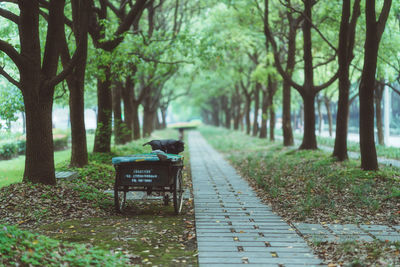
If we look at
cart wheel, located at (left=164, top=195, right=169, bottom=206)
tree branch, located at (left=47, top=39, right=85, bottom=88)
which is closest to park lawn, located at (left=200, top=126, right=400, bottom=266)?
cart wheel, located at (left=164, top=195, right=169, bottom=206)

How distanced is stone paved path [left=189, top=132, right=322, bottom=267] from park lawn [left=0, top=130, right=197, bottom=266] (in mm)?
267

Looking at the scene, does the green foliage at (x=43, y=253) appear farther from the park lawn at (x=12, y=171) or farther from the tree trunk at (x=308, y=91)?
the tree trunk at (x=308, y=91)

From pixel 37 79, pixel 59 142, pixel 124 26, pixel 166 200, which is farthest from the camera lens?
pixel 59 142

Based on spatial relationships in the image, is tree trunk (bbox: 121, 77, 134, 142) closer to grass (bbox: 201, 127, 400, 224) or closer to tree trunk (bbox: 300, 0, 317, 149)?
tree trunk (bbox: 300, 0, 317, 149)

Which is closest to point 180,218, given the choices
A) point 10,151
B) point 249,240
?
point 249,240

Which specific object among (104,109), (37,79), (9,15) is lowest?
(104,109)

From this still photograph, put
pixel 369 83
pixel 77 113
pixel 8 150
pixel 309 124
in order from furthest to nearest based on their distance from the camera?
pixel 8 150 → pixel 309 124 → pixel 77 113 → pixel 369 83

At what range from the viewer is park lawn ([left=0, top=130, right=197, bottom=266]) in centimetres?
596

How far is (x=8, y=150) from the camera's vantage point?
20609 millimetres

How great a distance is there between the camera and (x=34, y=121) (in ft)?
31.0

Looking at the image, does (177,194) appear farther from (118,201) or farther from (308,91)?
(308,91)

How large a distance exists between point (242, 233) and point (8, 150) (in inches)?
661

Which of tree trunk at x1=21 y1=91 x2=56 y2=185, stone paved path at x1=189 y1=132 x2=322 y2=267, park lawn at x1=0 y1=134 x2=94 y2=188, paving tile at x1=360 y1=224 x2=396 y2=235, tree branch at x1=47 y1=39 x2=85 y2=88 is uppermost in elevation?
tree branch at x1=47 y1=39 x2=85 y2=88

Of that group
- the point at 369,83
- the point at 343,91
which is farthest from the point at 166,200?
the point at 343,91
